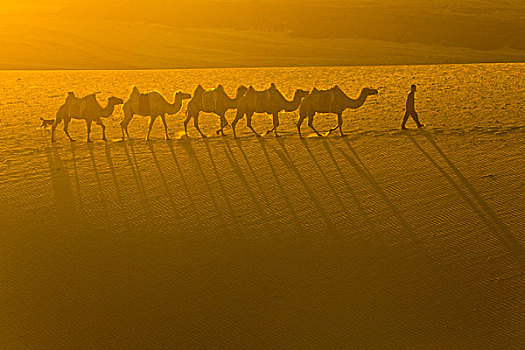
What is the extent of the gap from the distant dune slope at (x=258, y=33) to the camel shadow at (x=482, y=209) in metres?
21.7

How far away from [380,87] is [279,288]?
51.5 ft

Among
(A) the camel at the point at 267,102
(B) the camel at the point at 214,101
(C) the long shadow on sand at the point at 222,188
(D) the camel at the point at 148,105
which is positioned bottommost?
(C) the long shadow on sand at the point at 222,188

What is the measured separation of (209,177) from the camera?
12.4 m

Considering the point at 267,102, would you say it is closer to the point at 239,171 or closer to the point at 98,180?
the point at 239,171

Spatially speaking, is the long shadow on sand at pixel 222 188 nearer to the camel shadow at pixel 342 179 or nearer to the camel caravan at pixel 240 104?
the camel caravan at pixel 240 104

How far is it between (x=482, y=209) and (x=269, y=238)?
3.12 meters

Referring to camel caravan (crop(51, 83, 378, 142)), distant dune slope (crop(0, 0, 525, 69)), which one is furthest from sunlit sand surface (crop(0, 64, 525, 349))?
distant dune slope (crop(0, 0, 525, 69))

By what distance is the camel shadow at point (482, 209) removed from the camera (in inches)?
351

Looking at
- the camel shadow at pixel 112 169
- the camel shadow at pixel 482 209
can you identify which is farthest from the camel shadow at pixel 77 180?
the camel shadow at pixel 482 209

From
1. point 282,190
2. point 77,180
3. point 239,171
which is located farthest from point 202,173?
point 77,180

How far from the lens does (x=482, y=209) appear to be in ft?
33.7

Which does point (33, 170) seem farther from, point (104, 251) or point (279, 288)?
point (279, 288)

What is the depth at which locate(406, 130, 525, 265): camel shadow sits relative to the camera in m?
8.93

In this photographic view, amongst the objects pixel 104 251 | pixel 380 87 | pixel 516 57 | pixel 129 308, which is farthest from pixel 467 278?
pixel 516 57
